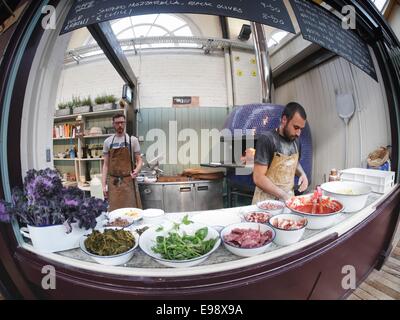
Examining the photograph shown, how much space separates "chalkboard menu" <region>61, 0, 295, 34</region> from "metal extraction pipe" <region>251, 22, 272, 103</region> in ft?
5.19

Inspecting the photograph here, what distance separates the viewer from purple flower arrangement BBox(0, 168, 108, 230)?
708 millimetres

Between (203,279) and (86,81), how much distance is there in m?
2.52

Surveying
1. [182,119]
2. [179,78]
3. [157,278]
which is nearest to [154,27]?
[179,78]

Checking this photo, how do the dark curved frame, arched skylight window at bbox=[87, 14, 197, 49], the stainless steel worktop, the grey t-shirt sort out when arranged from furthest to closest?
the stainless steel worktop → the grey t-shirt → arched skylight window at bbox=[87, 14, 197, 49] → the dark curved frame

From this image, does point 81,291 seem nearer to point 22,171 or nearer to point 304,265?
→ point 22,171

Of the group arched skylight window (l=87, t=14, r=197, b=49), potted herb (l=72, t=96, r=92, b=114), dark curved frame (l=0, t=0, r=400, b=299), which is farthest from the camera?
potted herb (l=72, t=96, r=92, b=114)

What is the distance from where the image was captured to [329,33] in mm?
1293

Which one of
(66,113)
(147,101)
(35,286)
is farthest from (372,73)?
(66,113)

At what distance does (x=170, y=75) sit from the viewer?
7.66ft

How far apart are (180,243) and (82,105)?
94.0 inches

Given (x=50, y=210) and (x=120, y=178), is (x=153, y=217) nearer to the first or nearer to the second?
(x=50, y=210)

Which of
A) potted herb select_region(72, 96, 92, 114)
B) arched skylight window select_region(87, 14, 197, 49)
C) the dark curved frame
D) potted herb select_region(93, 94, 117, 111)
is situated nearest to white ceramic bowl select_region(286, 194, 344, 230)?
the dark curved frame

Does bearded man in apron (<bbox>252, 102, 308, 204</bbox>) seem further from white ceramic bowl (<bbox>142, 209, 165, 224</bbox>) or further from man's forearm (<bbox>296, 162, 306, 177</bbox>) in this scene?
white ceramic bowl (<bbox>142, 209, 165, 224</bbox>)

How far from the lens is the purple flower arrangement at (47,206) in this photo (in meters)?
0.71
